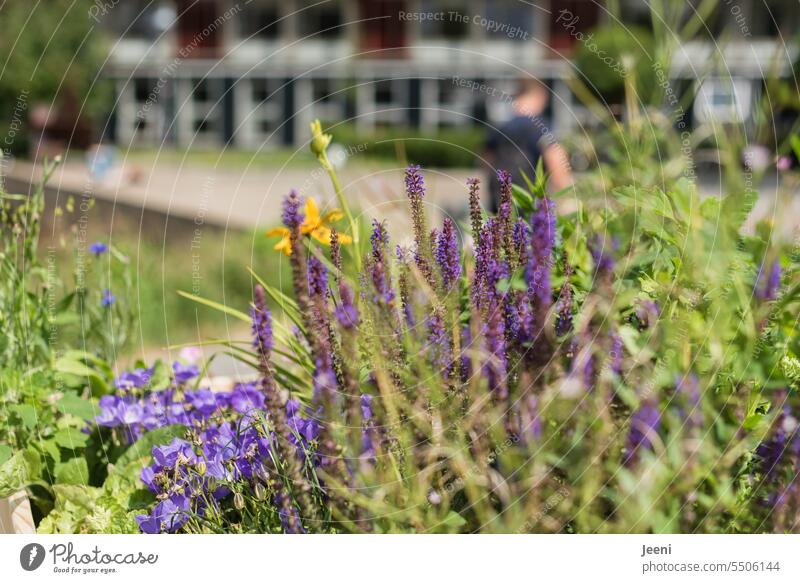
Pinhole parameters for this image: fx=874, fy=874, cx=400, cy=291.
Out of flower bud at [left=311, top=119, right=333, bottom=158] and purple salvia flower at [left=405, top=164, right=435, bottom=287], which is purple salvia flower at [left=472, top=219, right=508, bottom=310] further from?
flower bud at [left=311, top=119, right=333, bottom=158]

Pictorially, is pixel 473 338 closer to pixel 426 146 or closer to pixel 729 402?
pixel 729 402

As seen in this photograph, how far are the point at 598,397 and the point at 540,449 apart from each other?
11 centimetres

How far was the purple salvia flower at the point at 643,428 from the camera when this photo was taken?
1167 mm

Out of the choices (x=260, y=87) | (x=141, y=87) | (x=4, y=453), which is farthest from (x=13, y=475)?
(x=141, y=87)

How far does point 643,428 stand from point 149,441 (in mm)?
995

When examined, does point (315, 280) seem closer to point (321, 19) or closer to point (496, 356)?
point (496, 356)

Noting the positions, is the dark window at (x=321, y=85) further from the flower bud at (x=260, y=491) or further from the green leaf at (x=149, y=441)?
the flower bud at (x=260, y=491)

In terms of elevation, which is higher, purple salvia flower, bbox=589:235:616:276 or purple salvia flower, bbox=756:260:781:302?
purple salvia flower, bbox=589:235:616:276

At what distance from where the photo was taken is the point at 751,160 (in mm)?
1511

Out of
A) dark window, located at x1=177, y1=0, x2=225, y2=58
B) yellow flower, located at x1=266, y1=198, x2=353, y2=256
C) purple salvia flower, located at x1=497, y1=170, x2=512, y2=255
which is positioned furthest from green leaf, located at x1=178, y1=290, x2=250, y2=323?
dark window, located at x1=177, y1=0, x2=225, y2=58
